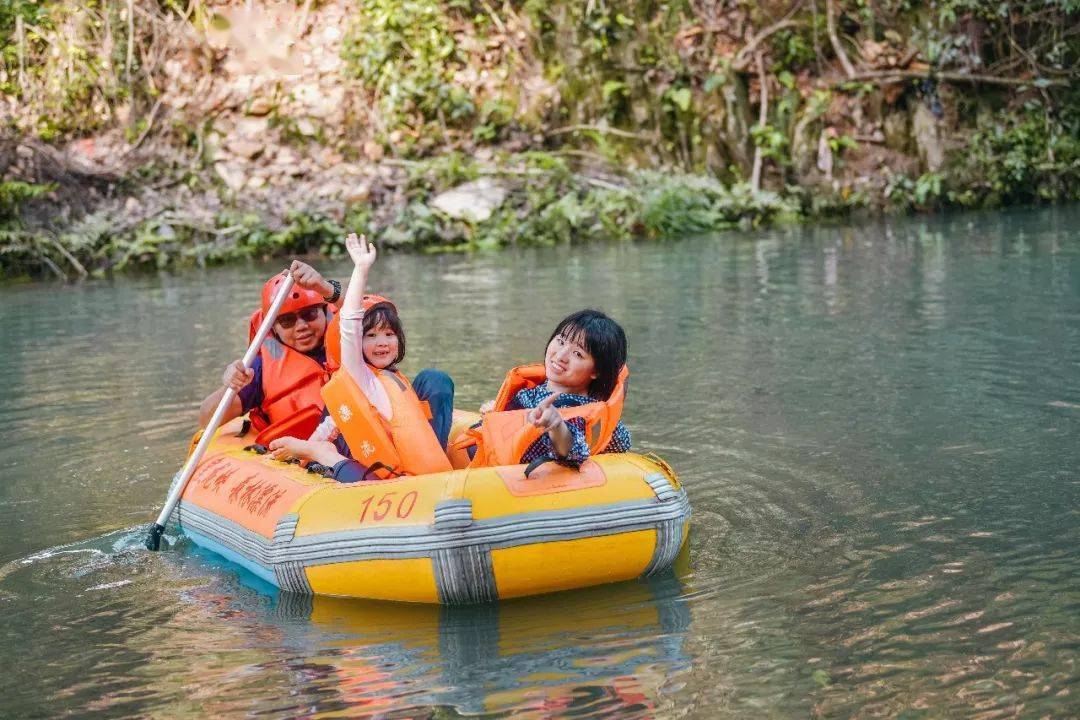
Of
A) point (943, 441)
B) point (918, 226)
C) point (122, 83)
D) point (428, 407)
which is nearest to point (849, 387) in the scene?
point (943, 441)

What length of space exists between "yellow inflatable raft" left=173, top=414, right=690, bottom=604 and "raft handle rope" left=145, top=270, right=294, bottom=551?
0.64 metres

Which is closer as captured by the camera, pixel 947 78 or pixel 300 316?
pixel 300 316

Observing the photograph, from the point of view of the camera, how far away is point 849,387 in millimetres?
6996

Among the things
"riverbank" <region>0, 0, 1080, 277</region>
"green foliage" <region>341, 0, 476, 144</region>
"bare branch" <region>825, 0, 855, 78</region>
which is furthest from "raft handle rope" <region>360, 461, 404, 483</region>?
"bare branch" <region>825, 0, 855, 78</region>

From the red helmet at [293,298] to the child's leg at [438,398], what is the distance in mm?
574

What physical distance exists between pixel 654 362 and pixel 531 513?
4.04 metres

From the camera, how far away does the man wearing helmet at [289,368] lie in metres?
5.26

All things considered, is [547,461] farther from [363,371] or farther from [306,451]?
[306,451]

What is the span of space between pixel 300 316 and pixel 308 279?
1.14ft

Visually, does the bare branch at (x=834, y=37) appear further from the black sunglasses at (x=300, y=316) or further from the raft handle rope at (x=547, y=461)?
the raft handle rope at (x=547, y=461)

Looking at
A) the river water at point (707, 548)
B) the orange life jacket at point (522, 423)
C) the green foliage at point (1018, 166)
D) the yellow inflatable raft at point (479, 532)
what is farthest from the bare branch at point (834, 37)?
the yellow inflatable raft at point (479, 532)

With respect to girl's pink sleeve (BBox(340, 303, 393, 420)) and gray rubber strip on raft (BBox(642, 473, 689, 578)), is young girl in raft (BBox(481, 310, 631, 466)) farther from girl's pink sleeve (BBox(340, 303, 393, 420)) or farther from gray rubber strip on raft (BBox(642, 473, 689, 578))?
girl's pink sleeve (BBox(340, 303, 393, 420))

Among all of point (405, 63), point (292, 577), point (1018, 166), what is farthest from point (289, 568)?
point (405, 63)

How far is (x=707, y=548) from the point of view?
4633mm
